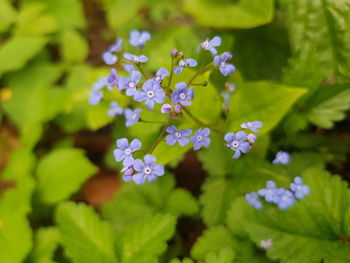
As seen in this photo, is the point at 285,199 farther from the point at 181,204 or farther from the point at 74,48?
the point at 74,48

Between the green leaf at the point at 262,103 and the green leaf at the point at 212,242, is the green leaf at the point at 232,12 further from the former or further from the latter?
the green leaf at the point at 212,242

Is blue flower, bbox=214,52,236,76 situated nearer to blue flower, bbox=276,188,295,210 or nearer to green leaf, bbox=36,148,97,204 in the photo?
blue flower, bbox=276,188,295,210

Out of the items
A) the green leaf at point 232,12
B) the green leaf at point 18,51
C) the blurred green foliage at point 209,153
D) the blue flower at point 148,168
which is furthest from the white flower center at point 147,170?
the green leaf at point 18,51

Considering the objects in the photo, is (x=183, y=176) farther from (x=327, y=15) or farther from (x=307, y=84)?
(x=327, y=15)

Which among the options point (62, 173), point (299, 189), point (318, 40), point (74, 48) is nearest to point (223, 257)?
point (299, 189)

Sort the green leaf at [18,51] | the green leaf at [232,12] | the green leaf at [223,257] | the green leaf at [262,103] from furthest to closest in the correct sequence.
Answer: the green leaf at [18,51] → the green leaf at [232,12] → the green leaf at [262,103] → the green leaf at [223,257]

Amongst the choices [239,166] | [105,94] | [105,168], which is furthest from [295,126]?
[105,168]
